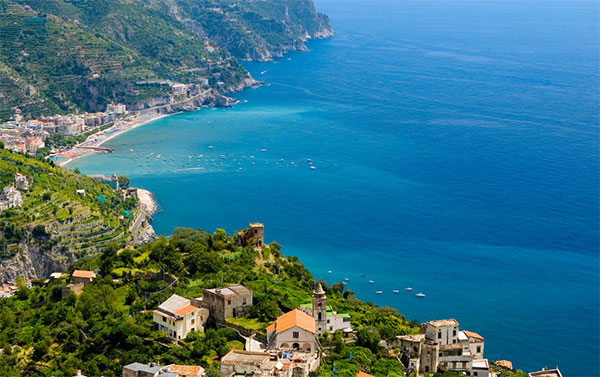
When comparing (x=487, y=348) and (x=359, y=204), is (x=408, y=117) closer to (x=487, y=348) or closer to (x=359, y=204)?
(x=359, y=204)

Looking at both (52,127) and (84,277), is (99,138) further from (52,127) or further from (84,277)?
(84,277)

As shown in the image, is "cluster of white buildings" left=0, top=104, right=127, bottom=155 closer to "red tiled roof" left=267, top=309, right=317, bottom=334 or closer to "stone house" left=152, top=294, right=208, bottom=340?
"stone house" left=152, top=294, right=208, bottom=340

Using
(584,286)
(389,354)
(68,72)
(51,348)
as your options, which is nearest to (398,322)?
(389,354)

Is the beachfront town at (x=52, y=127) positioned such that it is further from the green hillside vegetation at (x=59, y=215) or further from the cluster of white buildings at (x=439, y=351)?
the cluster of white buildings at (x=439, y=351)

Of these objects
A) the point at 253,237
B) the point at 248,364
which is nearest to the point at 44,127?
the point at 253,237

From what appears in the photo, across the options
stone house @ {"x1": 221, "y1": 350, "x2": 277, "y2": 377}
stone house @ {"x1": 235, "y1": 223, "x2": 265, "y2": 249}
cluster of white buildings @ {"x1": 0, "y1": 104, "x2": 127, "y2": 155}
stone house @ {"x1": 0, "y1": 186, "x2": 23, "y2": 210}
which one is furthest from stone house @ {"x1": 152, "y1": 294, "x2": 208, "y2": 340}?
cluster of white buildings @ {"x1": 0, "y1": 104, "x2": 127, "y2": 155}

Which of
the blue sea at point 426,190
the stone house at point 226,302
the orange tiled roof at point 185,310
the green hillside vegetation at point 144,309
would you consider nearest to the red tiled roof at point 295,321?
the green hillside vegetation at point 144,309
